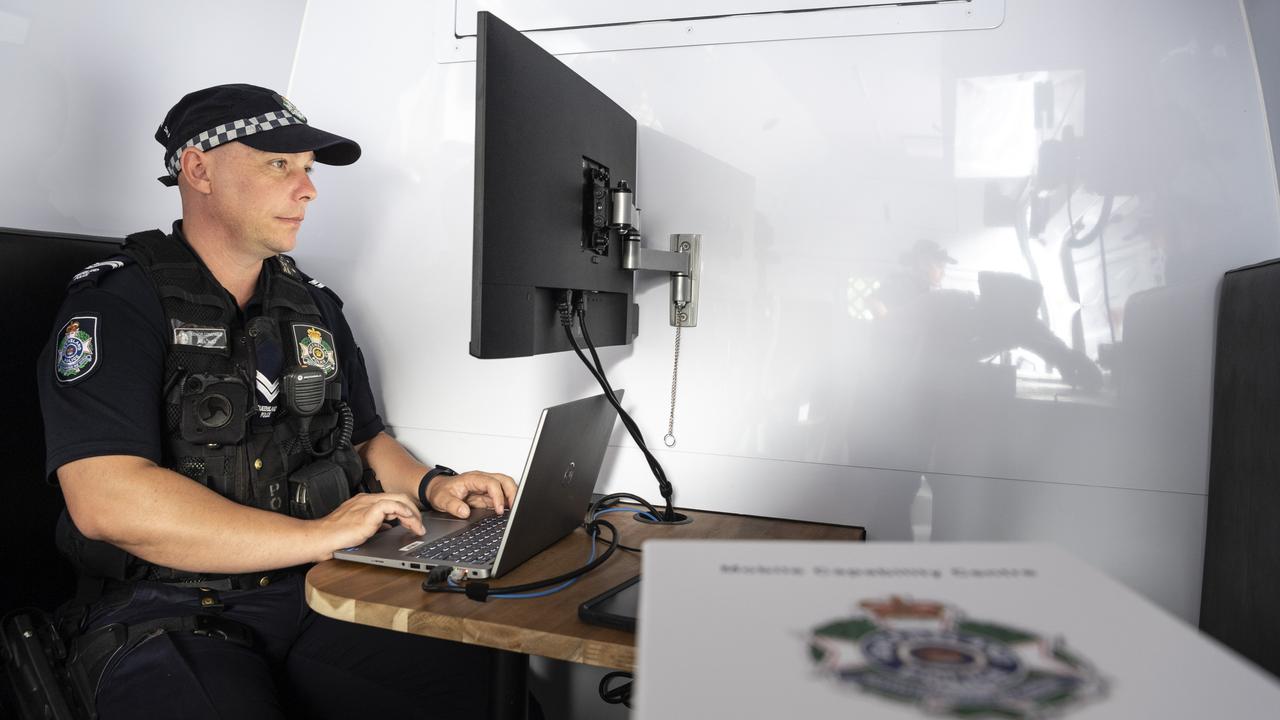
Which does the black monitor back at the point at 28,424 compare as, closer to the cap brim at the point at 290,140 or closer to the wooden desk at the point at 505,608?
the cap brim at the point at 290,140

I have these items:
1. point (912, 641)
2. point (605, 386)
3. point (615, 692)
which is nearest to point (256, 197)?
point (605, 386)

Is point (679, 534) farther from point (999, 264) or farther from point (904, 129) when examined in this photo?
point (904, 129)

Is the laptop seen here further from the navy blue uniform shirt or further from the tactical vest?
the navy blue uniform shirt

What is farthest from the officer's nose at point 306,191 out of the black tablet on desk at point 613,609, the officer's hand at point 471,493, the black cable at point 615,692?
the black cable at point 615,692

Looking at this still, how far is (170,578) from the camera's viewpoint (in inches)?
56.5

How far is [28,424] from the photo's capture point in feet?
4.87

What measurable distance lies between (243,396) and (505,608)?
0.71 metres

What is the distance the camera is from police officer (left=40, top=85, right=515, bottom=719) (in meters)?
1.31

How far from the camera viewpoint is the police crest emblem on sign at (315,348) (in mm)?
1634

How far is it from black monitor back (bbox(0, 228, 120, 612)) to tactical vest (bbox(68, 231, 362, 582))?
15cm

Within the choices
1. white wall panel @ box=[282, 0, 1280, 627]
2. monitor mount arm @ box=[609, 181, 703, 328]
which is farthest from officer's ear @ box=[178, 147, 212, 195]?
monitor mount arm @ box=[609, 181, 703, 328]

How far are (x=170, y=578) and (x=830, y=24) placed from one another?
162cm

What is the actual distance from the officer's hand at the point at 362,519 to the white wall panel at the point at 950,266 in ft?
1.96

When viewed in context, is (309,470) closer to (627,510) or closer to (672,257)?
(627,510)
